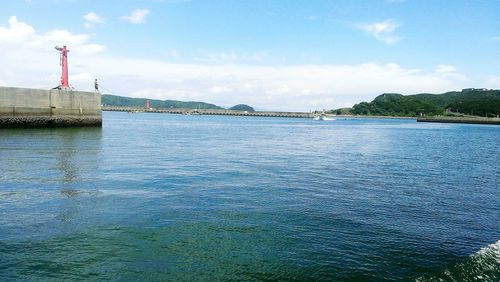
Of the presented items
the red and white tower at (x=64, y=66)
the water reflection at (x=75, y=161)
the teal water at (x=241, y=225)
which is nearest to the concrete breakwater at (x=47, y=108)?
the red and white tower at (x=64, y=66)

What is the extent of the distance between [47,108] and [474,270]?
49654mm

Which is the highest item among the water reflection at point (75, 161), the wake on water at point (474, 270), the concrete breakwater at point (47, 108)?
the concrete breakwater at point (47, 108)

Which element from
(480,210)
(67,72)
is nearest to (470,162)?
(480,210)

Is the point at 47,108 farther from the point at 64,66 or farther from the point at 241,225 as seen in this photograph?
the point at 241,225

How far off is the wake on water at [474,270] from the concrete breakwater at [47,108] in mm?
47186

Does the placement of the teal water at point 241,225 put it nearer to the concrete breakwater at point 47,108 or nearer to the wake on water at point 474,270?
the wake on water at point 474,270

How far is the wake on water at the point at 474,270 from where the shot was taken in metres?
8.20

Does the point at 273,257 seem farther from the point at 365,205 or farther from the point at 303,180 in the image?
the point at 303,180

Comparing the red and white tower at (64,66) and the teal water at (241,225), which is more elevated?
the red and white tower at (64,66)

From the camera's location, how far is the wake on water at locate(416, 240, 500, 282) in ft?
26.9

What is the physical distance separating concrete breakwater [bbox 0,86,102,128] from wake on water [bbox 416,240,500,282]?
155 feet

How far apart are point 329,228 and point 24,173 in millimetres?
15205

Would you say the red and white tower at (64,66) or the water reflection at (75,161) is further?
the red and white tower at (64,66)

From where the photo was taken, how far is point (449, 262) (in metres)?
8.91
